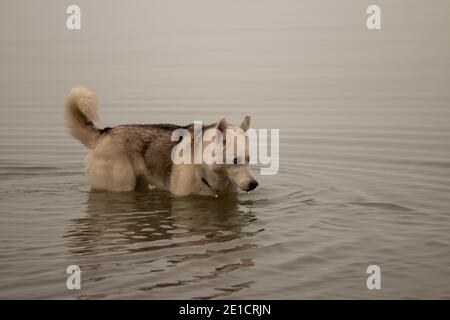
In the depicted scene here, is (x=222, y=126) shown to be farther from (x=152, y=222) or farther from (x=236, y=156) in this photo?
(x=152, y=222)

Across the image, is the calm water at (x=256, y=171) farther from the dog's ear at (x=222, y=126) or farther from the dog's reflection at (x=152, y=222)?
the dog's ear at (x=222, y=126)

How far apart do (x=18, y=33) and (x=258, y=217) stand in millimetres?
21008

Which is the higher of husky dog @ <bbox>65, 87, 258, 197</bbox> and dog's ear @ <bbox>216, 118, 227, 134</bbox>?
dog's ear @ <bbox>216, 118, 227, 134</bbox>

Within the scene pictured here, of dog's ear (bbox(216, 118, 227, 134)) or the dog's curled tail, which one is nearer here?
dog's ear (bbox(216, 118, 227, 134))

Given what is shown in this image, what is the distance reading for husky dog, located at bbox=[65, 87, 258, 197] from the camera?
11734mm

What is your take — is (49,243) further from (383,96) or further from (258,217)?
(383,96)

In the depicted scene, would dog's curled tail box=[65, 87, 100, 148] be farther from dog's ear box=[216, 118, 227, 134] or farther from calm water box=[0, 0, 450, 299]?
dog's ear box=[216, 118, 227, 134]

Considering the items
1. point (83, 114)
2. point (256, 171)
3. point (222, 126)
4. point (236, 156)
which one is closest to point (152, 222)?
point (236, 156)

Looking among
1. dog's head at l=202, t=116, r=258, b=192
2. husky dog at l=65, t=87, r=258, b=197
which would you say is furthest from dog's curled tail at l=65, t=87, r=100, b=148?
dog's head at l=202, t=116, r=258, b=192

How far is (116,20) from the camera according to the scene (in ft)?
102

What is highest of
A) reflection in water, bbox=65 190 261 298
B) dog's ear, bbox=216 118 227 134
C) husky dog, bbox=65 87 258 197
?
dog's ear, bbox=216 118 227 134

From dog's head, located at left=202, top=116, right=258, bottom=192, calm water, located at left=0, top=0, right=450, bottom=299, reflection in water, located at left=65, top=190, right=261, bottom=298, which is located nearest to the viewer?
calm water, located at left=0, top=0, right=450, bottom=299

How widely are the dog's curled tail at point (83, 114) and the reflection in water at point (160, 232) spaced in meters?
0.92

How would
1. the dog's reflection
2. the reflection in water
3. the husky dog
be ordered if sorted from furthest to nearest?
1. the husky dog
2. the dog's reflection
3. the reflection in water
